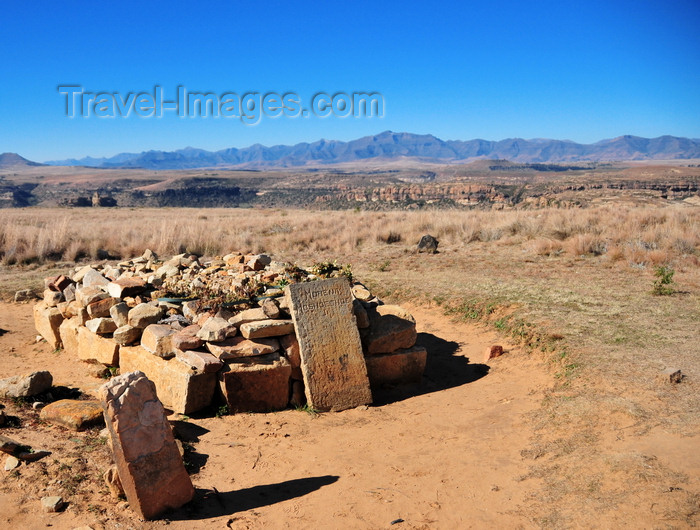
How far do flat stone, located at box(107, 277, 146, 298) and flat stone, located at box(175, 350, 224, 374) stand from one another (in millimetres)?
2233

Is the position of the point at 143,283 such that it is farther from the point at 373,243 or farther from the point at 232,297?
the point at 373,243

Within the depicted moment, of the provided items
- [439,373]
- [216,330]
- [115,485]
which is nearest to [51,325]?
[216,330]

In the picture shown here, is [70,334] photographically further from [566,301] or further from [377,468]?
[566,301]

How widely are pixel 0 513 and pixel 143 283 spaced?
4625 mm

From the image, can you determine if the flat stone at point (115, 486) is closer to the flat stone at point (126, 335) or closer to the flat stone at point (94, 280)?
the flat stone at point (126, 335)

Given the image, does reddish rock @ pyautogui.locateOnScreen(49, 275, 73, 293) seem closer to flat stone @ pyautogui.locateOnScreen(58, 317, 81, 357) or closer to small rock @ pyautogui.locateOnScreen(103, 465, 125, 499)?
flat stone @ pyautogui.locateOnScreen(58, 317, 81, 357)

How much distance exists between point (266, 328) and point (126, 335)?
6.93 feet

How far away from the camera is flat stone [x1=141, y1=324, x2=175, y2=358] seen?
6316mm

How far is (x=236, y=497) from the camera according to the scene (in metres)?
4.31

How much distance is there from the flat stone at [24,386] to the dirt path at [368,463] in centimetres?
84

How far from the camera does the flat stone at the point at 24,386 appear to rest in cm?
583

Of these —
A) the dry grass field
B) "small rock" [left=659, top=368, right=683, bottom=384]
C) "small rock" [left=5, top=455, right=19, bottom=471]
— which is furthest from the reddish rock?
"small rock" [left=659, top=368, right=683, bottom=384]

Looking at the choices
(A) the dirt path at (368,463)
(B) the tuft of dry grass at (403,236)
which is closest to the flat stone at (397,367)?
(A) the dirt path at (368,463)

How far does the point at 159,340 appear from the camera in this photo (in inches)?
249
